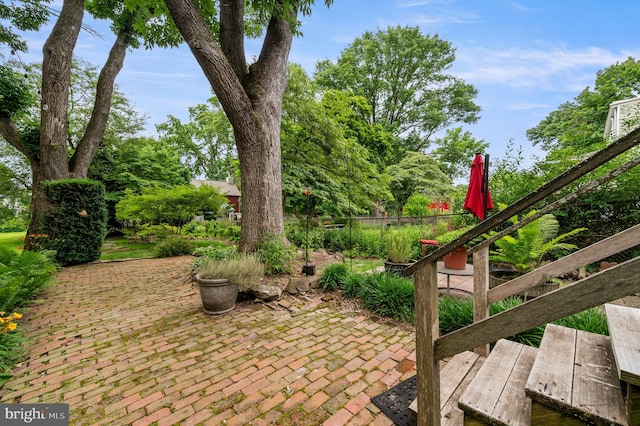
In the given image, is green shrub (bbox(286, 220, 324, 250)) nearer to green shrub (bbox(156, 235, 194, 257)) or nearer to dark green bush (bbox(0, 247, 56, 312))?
green shrub (bbox(156, 235, 194, 257))

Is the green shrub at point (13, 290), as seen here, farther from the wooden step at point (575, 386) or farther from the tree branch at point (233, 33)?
the tree branch at point (233, 33)

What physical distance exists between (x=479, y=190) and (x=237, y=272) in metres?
4.02

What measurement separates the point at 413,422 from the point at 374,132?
51.2 ft

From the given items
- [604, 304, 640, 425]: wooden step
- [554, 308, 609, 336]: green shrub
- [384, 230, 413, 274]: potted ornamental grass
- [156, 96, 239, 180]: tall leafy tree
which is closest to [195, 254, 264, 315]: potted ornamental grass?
[384, 230, 413, 274]: potted ornamental grass

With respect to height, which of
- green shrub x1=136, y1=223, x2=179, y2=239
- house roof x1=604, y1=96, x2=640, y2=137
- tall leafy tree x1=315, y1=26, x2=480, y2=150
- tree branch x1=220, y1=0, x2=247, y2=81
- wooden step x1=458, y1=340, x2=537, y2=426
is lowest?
wooden step x1=458, y1=340, x2=537, y2=426

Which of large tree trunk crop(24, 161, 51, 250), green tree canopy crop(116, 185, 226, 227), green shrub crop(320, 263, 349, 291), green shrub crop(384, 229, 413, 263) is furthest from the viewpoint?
green tree canopy crop(116, 185, 226, 227)

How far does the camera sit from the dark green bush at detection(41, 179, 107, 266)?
6.27 meters

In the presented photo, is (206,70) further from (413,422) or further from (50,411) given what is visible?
(413,422)

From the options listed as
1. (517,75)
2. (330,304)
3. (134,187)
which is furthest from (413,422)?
(134,187)

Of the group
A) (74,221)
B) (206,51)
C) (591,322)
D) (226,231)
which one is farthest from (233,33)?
(226,231)

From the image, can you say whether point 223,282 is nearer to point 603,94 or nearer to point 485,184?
point 485,184

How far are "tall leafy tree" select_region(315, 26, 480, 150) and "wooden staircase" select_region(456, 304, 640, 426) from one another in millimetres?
19144

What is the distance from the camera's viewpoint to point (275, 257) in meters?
4.41

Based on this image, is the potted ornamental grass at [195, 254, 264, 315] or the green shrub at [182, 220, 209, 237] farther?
the green shrub at [182, 220, 209, 237]
